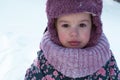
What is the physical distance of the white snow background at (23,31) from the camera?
3.43m

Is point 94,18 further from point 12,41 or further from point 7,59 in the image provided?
point 12,41

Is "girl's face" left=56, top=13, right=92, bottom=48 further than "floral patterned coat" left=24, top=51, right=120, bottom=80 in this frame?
No

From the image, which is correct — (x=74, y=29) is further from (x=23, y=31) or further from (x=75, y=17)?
(x=23, y=31)

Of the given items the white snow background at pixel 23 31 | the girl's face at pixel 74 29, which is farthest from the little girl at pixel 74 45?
the white snow background at pixel 23 31

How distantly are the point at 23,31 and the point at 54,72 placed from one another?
1.95m

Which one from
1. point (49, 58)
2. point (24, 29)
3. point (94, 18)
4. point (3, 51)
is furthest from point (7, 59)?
point (94, 18)

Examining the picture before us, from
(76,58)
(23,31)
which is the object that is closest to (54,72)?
(76,58)

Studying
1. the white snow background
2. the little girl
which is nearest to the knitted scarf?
the little girl

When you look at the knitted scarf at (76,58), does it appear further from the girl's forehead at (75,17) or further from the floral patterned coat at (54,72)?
the girl's forehead at (75,17)

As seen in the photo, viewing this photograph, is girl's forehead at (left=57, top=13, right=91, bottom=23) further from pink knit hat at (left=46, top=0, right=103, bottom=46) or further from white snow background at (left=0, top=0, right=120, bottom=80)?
white snow background at (left=0, top=0, right=120, bottom=80)

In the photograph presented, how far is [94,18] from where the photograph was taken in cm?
222

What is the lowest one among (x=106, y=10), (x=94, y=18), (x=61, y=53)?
(x=106, y=10)

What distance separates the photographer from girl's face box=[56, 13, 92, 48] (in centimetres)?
219

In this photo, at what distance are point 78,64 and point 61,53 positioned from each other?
0.12 meters
